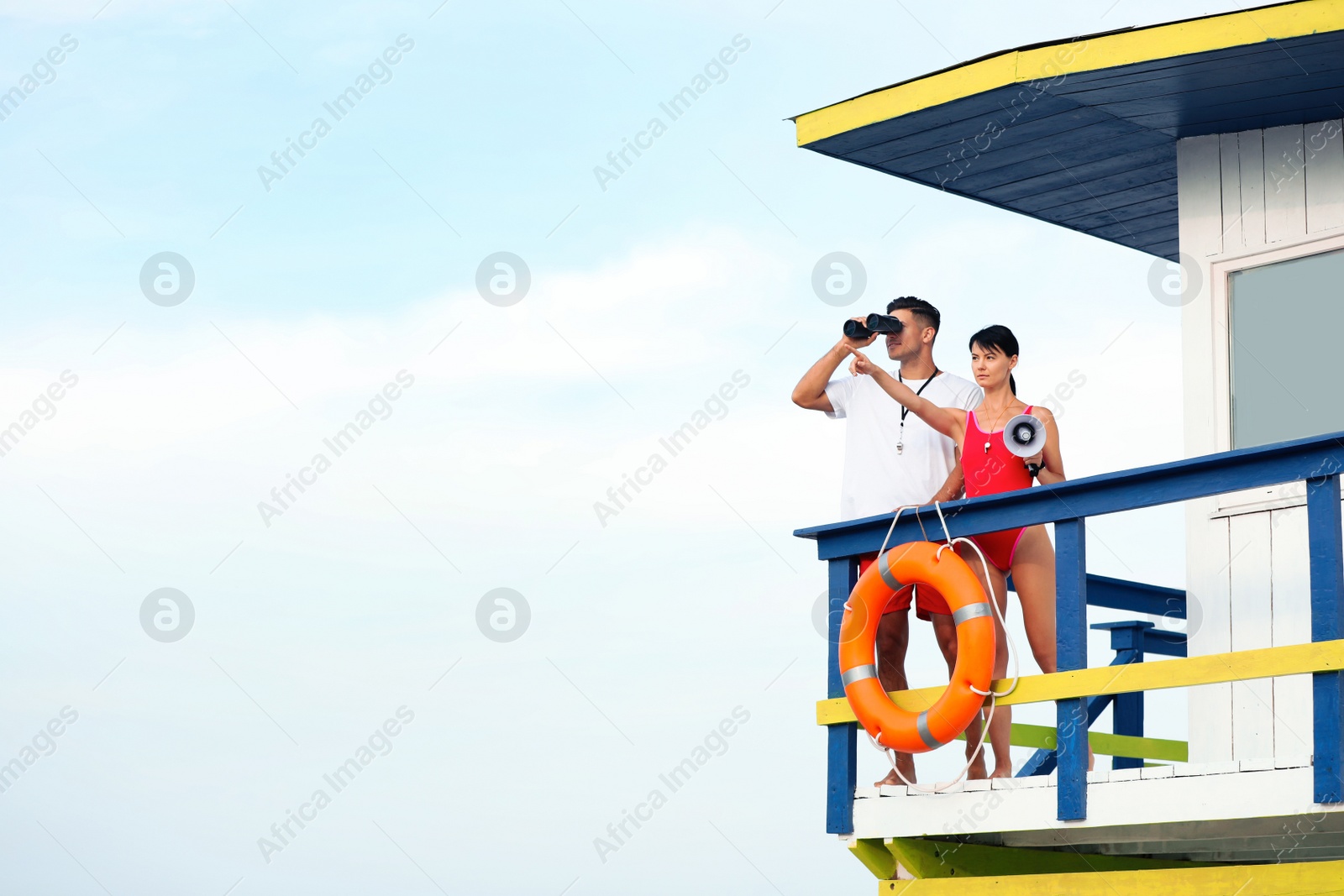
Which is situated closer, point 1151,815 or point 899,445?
point 1151,815

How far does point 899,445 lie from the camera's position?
5773 millimetres

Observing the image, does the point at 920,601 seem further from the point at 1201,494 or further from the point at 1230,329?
the point at 1230,329

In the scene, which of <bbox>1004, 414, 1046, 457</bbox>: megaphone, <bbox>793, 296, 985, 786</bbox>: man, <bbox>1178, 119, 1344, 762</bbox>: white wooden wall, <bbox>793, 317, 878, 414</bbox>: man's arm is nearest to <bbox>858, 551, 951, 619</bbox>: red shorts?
<bbox>793, 296, 985, 786</bbox>: man

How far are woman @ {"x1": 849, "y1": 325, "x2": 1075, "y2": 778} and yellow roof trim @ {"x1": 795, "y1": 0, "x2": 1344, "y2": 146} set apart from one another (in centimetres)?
104

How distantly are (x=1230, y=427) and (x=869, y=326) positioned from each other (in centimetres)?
150

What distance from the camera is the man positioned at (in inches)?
220

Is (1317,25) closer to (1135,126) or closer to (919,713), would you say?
(1135,126)

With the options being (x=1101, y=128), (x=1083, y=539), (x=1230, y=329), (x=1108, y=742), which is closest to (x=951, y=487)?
(x=1083, y=539)

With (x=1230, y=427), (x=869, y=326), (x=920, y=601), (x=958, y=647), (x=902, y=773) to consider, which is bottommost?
(x=902, y=773)

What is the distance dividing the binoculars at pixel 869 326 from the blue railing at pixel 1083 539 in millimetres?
680

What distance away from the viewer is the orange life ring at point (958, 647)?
5.12 meters

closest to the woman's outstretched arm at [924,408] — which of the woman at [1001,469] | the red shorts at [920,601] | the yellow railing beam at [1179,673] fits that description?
the woman at [1001,469]

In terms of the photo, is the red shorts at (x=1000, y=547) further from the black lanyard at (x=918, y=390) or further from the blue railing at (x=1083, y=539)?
the black lanyard at (x=918, y=390)

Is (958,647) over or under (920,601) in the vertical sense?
under
